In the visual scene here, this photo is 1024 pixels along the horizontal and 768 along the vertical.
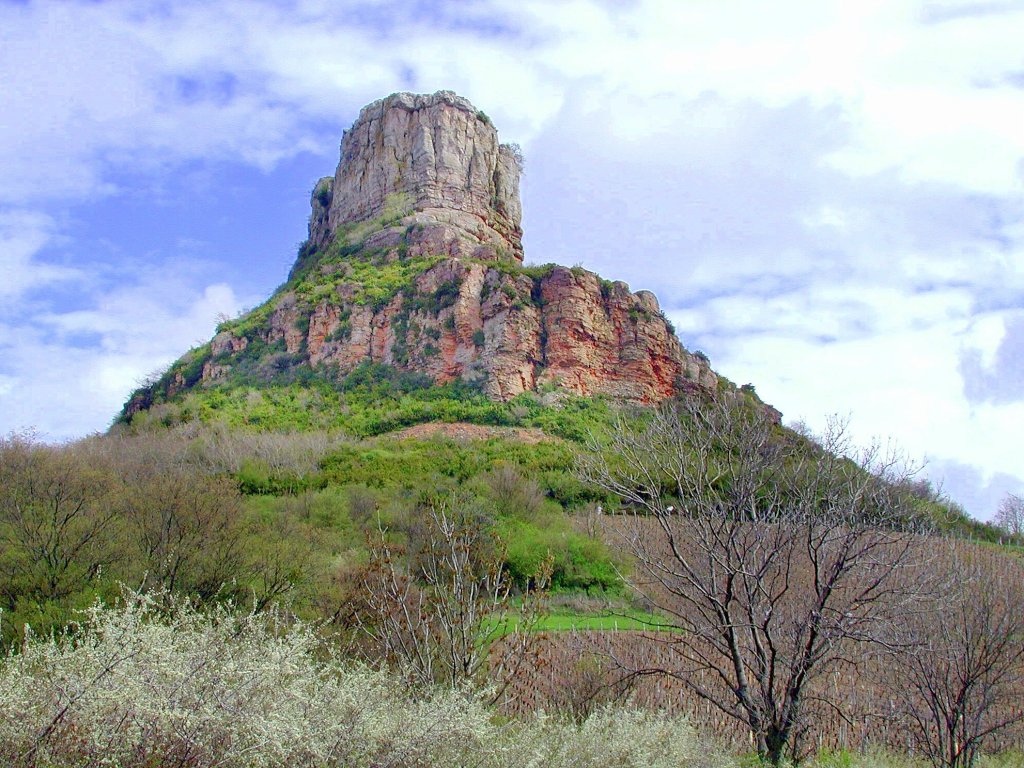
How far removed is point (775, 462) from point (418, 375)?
4453cm

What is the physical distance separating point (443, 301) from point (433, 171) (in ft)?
64.8

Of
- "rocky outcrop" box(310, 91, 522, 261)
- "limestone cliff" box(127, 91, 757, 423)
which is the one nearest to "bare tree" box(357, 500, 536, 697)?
"limestone cliff" box(127, 91, 757, 423)

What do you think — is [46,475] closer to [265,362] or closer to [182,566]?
[182,566]

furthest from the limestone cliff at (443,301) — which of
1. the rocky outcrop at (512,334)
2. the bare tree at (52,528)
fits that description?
the bare tree at (52,528)

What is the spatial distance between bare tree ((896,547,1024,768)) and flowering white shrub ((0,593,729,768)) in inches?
379

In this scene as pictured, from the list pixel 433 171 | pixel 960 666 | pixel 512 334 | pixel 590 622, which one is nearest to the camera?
pixel 960 666

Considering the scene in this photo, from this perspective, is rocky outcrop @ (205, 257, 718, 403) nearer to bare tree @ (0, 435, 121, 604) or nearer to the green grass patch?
the green grass patch

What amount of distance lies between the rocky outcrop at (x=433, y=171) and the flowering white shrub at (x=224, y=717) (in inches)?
2489

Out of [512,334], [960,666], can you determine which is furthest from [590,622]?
[512,334]

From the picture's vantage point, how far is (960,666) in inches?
724

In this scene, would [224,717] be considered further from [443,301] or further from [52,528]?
[443,301]

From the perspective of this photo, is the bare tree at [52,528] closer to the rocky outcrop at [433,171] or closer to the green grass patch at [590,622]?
the green grass patch at [590,622]

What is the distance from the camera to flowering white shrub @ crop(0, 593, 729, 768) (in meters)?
7.17

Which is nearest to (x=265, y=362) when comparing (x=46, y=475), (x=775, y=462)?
(x=46, y=475)
